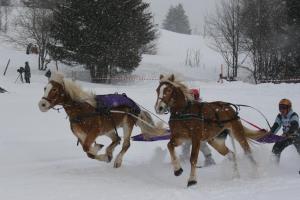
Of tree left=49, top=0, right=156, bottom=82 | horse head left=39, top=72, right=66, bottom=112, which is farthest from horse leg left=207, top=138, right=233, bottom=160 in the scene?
tree left=49, top=0, right=156, bottom=82

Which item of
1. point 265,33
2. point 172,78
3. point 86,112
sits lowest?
point 86,112

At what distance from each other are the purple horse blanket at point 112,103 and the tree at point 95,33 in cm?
2083

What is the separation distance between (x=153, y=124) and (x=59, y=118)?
597cm

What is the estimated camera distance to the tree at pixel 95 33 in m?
30.5

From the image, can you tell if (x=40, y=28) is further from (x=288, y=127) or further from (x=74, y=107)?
(x=288, y=127)

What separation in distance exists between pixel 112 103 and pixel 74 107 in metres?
0.87

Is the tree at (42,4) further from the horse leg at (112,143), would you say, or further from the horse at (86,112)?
the horse at (86,112)

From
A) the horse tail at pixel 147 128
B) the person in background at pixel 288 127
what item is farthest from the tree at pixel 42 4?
the person in background at pixel 288 127

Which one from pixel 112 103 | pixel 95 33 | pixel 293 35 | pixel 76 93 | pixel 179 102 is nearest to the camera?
pixel 179 102

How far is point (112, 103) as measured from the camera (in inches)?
383

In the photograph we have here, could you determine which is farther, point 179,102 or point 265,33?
point 265,33

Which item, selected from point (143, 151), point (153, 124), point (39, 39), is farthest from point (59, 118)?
point (39, 39)

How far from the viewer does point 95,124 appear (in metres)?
9.20

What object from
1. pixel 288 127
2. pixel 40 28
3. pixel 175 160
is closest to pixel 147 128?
pixel 175 160
